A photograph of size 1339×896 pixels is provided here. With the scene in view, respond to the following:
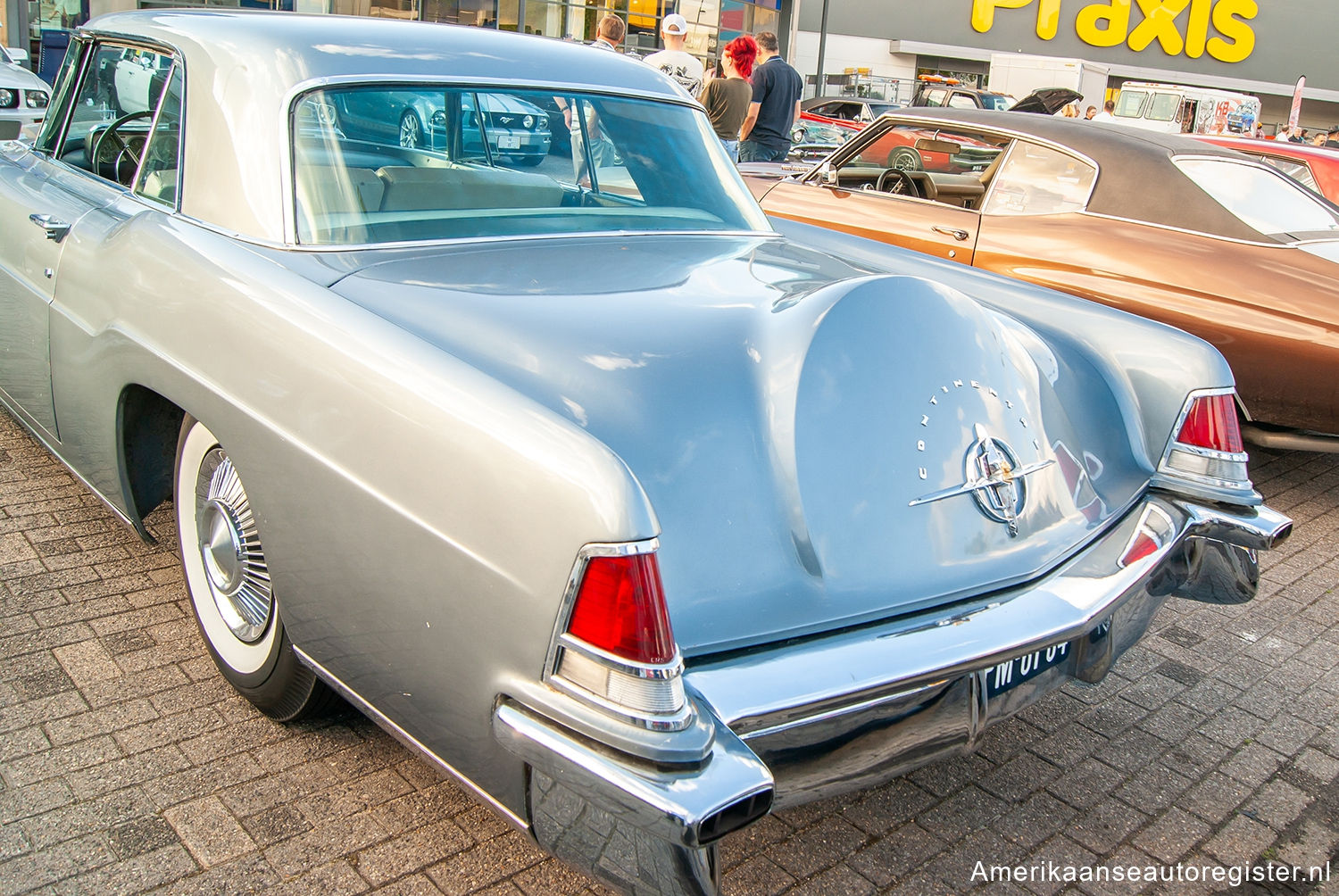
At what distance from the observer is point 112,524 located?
3529 millimetres

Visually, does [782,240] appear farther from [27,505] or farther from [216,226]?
[27,505]

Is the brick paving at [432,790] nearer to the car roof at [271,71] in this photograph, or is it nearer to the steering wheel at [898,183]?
the car roof at [271,71]

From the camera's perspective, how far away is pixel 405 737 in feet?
6.42

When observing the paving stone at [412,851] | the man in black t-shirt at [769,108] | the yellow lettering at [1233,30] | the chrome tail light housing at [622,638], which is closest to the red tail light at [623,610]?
the chrome tail light housing at [622,638]

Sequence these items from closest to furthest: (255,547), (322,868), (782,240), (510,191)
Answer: (322,868) < (255,547) < (510,191) < (782,240)

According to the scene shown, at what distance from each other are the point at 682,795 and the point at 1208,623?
2568 millimetres

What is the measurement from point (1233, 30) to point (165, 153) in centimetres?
4717

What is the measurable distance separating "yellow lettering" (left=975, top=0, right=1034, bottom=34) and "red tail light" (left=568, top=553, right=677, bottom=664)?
141 ft

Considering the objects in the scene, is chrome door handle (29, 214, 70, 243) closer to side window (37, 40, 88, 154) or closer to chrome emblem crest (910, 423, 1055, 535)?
side window (37, 40, 88, 154)

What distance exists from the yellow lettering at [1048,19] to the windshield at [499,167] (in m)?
41.9

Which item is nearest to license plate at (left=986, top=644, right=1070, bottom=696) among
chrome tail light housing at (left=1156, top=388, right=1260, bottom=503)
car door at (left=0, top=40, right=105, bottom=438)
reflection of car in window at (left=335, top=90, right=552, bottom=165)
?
chrome tail light housing at (left=1156, top=388, right=1260, bottom=503)

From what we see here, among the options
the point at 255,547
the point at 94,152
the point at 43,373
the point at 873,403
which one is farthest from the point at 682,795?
the point at 94,152

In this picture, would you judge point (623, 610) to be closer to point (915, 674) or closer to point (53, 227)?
point (915, 674)

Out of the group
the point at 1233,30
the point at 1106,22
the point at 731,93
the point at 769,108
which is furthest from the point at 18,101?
the point at 1233,30
